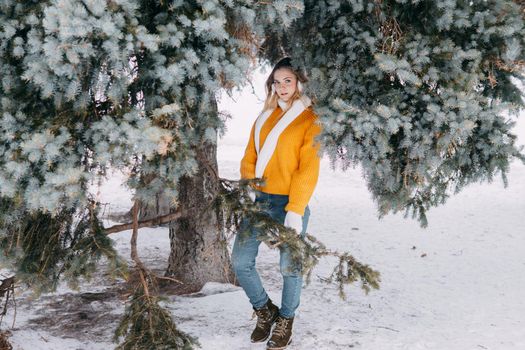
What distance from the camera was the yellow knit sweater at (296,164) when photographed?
3.89m

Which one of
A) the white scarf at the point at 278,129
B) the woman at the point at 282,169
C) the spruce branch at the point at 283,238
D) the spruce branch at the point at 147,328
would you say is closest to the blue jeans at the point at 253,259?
the woman at the point at 282,169

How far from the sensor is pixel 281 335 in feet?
13.8

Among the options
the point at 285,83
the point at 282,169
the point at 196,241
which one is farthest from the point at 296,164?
the point at 196,241

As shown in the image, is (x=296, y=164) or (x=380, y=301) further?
(x=380, y=301)

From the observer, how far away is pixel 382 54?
3.59 m

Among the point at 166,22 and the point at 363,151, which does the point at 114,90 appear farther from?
the point at 363,151

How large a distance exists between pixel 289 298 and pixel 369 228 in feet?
16.9

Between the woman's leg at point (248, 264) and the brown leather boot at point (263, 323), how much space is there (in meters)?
0.05

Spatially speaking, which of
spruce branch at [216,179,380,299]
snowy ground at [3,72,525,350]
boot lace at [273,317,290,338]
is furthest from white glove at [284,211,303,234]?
snowy ground at [3,72,525,350]

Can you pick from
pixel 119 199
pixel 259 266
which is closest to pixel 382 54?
pixel 259 266

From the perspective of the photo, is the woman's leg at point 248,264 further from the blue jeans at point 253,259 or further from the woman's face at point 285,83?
the woman's face at point 285,83

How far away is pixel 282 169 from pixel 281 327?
4.03ft

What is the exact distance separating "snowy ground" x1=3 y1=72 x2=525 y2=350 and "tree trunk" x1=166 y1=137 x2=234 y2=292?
0.20 meters

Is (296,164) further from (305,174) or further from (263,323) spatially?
(263,323)
